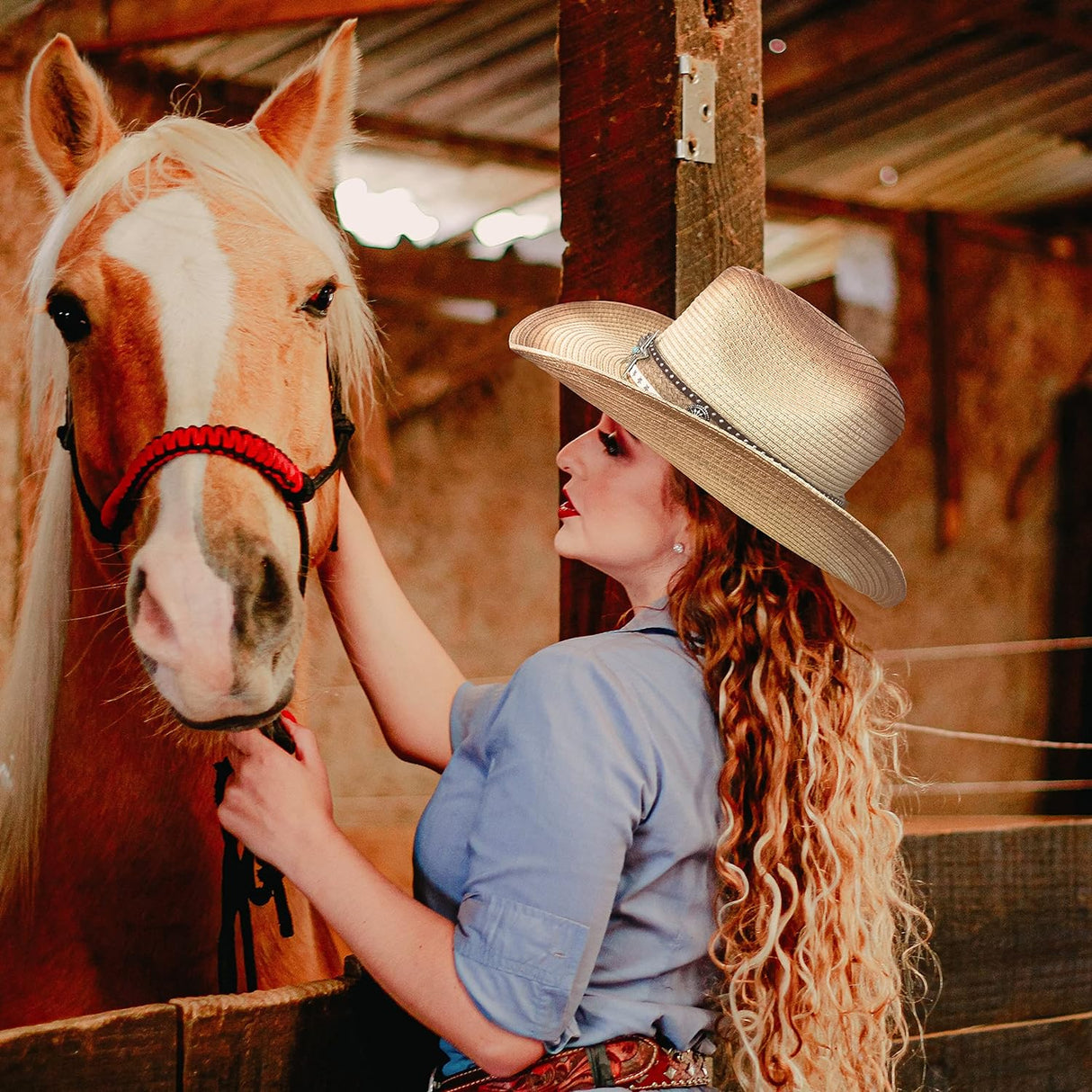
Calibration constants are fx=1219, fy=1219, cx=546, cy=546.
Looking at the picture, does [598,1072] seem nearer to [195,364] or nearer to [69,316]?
[195,364]

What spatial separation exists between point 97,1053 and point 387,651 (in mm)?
Result: 586

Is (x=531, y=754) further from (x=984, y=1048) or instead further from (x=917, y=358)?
(x=917, y=358)

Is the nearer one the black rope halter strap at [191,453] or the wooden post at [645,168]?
the black rope halter strap at [191,453]

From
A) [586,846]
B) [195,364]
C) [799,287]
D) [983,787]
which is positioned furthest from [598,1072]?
[799,287]

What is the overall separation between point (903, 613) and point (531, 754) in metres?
6.52

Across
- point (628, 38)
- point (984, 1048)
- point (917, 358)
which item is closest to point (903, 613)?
point (917, 358)

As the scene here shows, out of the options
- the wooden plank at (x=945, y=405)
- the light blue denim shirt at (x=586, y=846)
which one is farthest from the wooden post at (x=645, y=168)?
the wooden plank at (x=945, y=405)

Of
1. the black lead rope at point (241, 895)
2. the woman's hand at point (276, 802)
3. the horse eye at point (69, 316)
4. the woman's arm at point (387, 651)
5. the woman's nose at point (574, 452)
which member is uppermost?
the horse eye at point (69, 316)

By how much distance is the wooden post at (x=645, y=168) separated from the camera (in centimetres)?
155

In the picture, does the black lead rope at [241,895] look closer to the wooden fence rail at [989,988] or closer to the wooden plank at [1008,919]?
the wooden fence rail at [989,988]

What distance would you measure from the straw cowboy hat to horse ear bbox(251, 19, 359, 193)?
352mm

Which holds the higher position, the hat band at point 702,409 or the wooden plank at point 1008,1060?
the hat band at point 702,409

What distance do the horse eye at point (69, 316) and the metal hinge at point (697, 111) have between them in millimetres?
751

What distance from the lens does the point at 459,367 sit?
19.8 feet
